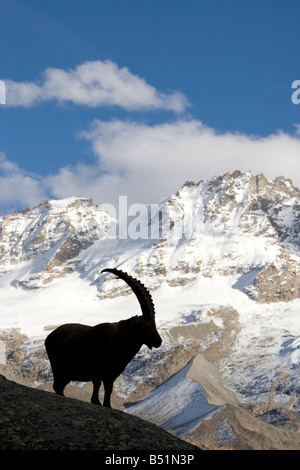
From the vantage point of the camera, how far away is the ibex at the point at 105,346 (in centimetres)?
1770

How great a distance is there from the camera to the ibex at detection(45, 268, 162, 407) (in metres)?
17.7

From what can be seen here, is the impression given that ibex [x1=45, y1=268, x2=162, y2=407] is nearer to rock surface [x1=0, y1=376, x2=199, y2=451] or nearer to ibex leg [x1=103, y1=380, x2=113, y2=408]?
ibex leg [x1=103, y1=380, x2=113, y2=408]

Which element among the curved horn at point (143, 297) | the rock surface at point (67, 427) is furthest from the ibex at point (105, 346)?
the rock surface at point (67, 427)

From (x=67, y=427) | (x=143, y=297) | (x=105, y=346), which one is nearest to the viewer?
(x=67, y=427)

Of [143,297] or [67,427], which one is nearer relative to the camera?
[67,427]

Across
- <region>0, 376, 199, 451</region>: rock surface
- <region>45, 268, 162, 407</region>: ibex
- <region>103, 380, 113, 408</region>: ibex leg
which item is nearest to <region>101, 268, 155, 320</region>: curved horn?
<region>45, 268, 162, 407</region>: ibex

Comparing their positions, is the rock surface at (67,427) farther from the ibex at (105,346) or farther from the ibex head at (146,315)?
the ibex head at (146,315)

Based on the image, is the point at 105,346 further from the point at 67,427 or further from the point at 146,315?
the point at 67,427

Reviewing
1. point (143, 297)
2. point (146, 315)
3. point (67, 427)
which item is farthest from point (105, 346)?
point (67, 427)

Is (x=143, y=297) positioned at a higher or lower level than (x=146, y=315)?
higher

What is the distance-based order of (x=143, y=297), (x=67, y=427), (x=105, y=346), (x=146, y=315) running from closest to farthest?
(x=67, y=427), (x=143, y=297), (x=146, y=315), (x=105, y=346)

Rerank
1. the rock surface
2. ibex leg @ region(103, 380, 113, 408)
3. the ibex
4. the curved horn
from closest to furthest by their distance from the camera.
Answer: the rock surface → ibex leg @ region(103, 380, 113, 408) → the curved horn → the ibex

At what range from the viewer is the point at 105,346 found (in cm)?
1786
